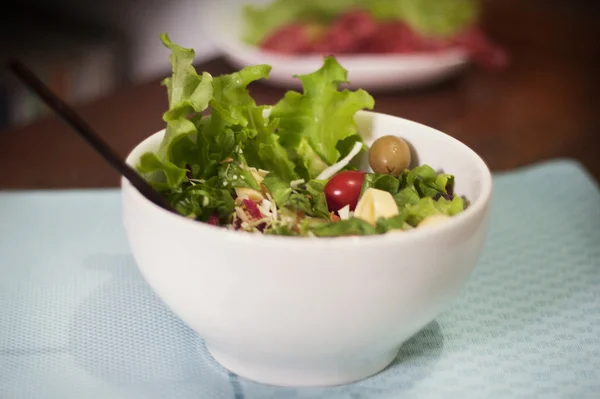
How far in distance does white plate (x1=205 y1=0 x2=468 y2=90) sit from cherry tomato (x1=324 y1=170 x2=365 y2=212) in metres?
0.67

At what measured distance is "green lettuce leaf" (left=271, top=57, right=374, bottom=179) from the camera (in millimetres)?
737

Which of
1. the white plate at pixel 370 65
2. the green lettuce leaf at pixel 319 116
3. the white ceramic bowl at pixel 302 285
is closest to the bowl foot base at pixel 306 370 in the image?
the white ceramic bowl at pixel 302 285

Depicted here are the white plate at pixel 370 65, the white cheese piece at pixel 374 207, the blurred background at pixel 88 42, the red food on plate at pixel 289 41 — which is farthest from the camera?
the blurred background at pixel 88 42

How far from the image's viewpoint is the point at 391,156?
26.8 inches

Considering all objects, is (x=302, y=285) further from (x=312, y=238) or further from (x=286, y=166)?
(x=286, y=166)

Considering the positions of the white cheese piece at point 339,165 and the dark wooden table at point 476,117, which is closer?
the white cheese piece at point 339,165

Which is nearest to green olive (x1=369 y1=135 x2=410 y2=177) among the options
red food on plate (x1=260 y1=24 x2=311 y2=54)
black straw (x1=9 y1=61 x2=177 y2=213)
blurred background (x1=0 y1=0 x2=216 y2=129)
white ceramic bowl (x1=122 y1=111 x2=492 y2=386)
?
white ceramic bowl (x1=122 y1=111 x2=492 y2=386)

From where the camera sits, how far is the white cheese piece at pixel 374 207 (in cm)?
59

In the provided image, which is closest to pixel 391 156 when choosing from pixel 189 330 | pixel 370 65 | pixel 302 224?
pixel 302 224

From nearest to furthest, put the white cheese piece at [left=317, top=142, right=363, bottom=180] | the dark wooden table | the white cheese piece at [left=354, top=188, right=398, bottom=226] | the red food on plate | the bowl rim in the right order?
the bowl rim, the white cheese piece at [left=354, top=188, right=398, bottom=226], the white cheese piece at [left=317, top=142, right=363, bottom=180], the dark wooden table, the red food on plate

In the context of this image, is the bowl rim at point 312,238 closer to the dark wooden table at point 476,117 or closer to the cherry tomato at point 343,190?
the cherry tomato at point 343,190

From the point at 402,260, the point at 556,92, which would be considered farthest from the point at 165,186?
the point at 556,92

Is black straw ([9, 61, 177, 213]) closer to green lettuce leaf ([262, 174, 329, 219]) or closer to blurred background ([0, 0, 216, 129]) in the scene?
green lettuce leaf ([262, 174, 329, 219])

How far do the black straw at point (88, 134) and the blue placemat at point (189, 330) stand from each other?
144 millimetres
